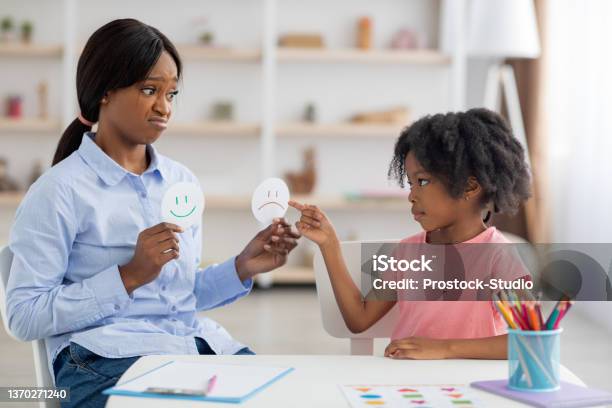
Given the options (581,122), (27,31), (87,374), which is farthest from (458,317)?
(27,31)

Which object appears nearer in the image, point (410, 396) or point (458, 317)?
point (410, 396)

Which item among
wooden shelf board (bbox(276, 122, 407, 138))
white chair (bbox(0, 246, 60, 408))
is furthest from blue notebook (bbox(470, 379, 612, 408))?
wooden shelf board (bbox(276, 122, 407, 138))

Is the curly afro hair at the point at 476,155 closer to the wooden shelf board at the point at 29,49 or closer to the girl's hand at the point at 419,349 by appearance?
the girl's hand at the point at 419,349

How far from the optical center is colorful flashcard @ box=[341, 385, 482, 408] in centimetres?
133

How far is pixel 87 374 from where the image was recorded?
177cm

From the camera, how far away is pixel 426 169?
1.94 meters

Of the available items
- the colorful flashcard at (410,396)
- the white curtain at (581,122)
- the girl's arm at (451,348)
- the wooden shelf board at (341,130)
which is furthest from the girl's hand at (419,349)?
the wooden shelf board at (341,130)

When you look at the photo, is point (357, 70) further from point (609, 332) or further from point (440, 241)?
point (440, 241)

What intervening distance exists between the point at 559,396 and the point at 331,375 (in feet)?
1.20

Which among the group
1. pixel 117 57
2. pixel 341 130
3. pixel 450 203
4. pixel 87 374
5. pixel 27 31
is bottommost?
pixel 87 374

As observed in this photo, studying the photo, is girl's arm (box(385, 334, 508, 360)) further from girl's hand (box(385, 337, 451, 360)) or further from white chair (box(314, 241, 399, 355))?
white chair (box(314, 241, 399, 355))

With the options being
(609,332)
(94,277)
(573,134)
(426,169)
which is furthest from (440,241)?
(573,134)

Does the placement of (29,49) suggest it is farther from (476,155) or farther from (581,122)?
(476,155)

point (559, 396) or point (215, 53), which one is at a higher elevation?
point (215, 53)
